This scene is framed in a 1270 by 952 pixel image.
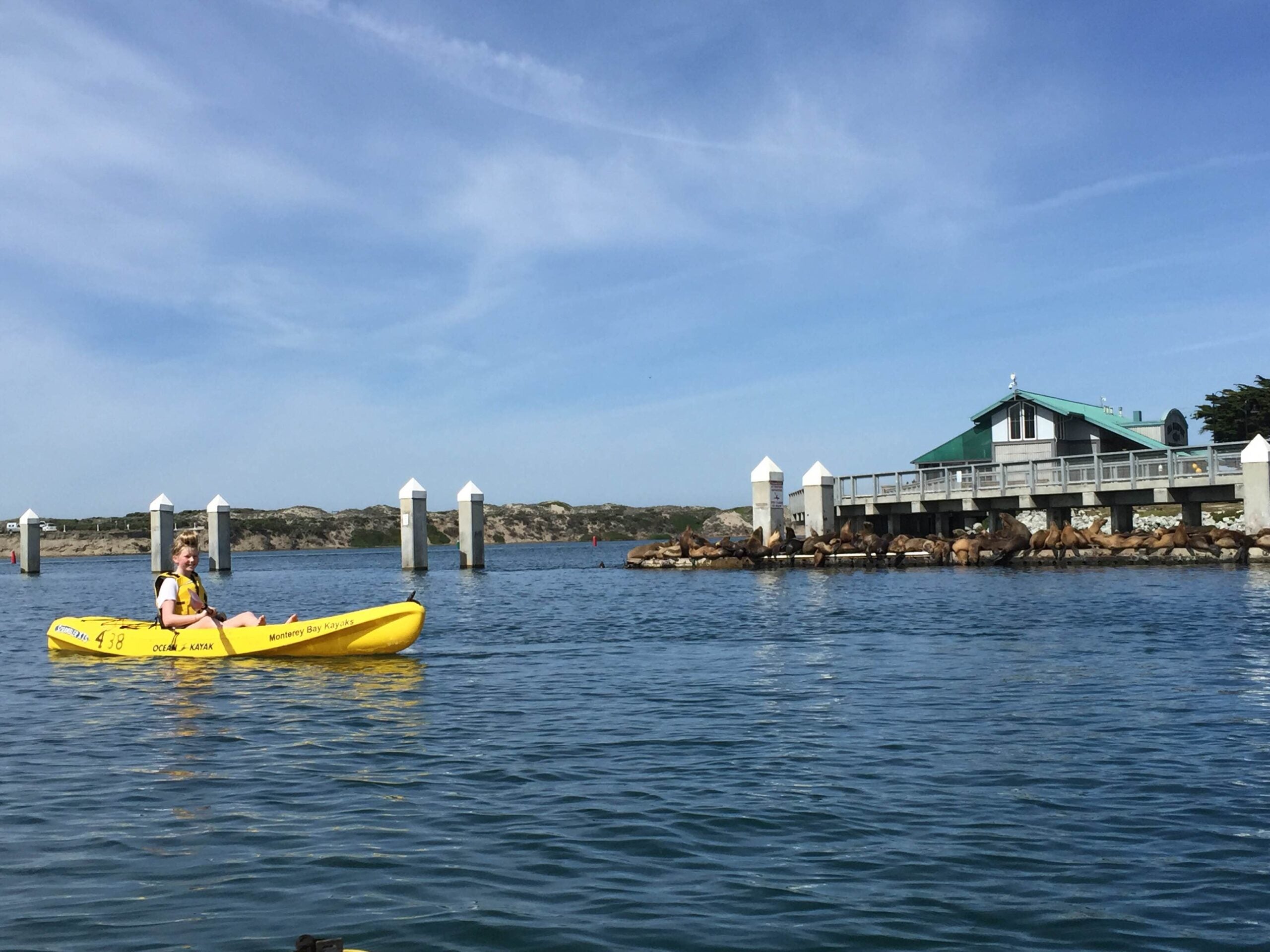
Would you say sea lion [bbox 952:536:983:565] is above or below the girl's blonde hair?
below

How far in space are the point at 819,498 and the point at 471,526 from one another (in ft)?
55.9

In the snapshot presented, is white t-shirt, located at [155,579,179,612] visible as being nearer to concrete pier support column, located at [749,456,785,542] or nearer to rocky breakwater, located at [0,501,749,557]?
concrete pier support column, located at [749,456,785,542]

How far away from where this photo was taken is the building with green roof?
60219mm

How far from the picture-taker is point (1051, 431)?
199 ft

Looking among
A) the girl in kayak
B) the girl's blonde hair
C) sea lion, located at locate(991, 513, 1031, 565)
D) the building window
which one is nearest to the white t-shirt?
the girl in kayak

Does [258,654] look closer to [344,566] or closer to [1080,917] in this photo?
[1080,917]

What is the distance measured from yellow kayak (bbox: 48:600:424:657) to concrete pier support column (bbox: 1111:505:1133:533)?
34.4m

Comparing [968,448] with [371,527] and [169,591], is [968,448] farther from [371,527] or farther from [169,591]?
[371,527]

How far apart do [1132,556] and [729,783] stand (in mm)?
36223

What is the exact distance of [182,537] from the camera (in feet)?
55.9

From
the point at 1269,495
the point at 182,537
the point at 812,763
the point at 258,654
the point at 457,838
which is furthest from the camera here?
the point at 1269,495

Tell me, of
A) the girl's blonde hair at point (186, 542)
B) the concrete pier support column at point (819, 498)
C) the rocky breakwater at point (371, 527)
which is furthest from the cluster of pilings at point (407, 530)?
the rocky breakwater at point (371, 527)

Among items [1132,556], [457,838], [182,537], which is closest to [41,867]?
[457,838]

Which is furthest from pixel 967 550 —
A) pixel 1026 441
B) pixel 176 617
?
pixel 176 617
